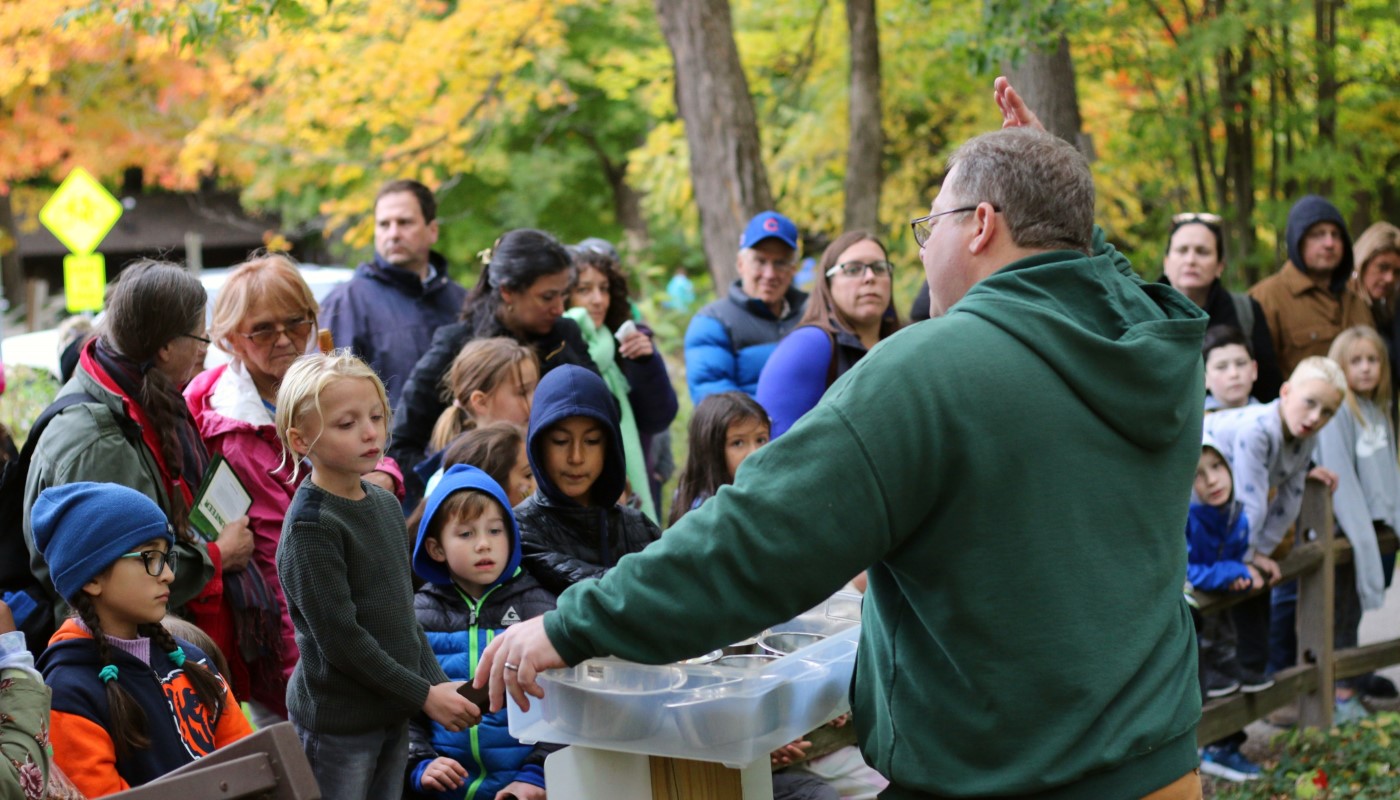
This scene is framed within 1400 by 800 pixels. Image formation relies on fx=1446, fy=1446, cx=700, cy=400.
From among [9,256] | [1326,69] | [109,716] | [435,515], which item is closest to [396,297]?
[435,515]

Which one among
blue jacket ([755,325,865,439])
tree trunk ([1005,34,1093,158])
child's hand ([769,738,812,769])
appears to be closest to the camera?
child's hand ([769,738,812,769])

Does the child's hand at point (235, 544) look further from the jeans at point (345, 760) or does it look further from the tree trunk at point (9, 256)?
the tree trunk at point (9, 256)

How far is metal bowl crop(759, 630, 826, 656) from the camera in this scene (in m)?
3.08

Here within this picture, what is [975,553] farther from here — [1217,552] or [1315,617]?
[1315,617]

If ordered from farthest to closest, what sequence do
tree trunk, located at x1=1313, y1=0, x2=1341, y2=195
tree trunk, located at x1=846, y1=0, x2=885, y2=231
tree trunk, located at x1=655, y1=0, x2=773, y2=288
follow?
tree trunk, located at x1=846, y1=0, x2=885, y2=231 < tree trunk, located at x1=1313, y1=0, x2=1341, y2=195 < tree trunk, located at x1=655, y1=0, x2=773, y2=288

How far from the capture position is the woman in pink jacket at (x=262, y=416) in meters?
4.34

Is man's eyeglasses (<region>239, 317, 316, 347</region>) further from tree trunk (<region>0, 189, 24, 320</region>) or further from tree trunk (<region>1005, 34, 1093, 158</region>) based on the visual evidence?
tree trunk (<region>0, 189, 24, 320</region>)

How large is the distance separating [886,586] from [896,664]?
0.14 metres

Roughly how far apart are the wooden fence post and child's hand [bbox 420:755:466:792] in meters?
4.92

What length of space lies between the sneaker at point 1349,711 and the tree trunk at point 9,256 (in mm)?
25411

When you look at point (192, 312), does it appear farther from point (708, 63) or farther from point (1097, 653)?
point (708, 63)

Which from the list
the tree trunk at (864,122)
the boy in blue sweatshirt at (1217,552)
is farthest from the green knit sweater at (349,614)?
the tree trunk at (864,122)

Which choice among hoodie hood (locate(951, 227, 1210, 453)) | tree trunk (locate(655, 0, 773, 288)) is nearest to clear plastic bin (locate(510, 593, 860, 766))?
hoodie hood (locate(951, 227, 1210, 453))

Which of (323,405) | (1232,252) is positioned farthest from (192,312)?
(1232,252)
